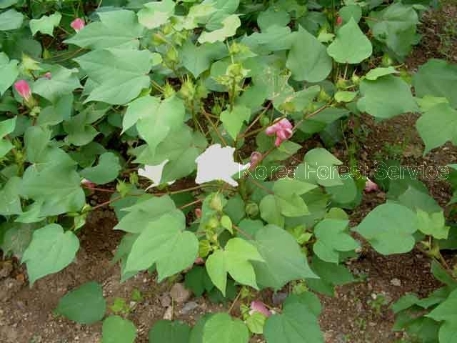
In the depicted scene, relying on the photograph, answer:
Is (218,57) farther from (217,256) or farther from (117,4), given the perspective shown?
(117,4)

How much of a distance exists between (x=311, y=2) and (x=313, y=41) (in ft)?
2.42

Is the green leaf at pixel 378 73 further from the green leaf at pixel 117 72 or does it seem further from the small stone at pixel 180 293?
the small stone at pixel 180 293


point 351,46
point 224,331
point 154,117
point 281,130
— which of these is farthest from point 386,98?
point 224,331

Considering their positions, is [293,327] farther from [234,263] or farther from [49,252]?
[49,252]

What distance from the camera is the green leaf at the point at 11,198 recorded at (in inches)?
60.8

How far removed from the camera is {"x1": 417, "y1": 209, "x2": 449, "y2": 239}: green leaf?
143 centimetres

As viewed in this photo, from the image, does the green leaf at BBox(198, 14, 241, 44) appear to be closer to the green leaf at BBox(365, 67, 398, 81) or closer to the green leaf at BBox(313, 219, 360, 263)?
the green leaf at BBox(365, 67, 398, 81)

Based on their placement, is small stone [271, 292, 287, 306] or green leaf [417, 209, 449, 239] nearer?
green leaf [417, 209, 449, 239]

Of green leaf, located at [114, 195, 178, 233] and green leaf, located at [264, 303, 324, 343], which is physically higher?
green leaf, located at [114, 195, 178, 233]

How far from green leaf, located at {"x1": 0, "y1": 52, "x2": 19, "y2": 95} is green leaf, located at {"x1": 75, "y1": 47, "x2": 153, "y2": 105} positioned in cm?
36

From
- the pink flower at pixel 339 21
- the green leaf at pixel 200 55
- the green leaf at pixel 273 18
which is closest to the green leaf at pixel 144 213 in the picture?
the green leaf at pixel 200 55

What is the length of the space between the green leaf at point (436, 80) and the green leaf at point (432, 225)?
38 cm

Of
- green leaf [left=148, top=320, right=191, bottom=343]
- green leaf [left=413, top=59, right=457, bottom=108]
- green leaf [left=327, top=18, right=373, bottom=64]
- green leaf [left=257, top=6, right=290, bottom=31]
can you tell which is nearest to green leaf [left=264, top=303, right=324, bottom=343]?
green leaf [left=148, top=320, right=191, bottom=343]

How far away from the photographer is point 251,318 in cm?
129
